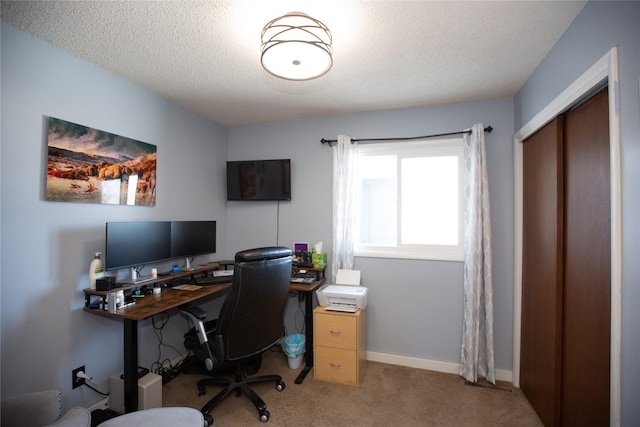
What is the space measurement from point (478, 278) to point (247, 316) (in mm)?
1954

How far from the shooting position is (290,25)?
4.39 feet

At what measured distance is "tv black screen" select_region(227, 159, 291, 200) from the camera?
9.96ft

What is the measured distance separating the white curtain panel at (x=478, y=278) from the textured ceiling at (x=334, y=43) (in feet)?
2.25

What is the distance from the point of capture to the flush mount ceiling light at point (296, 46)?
4.40ft

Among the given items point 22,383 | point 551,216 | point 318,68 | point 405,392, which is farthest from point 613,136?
point 22,383

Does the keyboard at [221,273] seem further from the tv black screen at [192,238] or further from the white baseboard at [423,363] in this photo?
the white baseboard at [423,363]

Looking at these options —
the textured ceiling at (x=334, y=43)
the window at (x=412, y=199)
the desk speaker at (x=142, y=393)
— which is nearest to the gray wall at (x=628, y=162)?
the textured ceiling at (x=334, y=43)

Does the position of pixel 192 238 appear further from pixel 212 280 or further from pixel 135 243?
pixel 135 243

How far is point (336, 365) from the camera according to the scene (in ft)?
7.82

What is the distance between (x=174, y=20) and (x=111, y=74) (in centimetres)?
97

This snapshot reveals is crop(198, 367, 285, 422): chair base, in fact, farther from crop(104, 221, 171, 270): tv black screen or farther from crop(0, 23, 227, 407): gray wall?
crop(104, 221, 171, 270): tv black screen

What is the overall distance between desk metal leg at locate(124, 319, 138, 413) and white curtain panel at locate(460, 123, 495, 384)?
2.58m

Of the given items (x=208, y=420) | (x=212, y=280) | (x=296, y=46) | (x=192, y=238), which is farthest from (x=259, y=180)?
(x=208, y=420)

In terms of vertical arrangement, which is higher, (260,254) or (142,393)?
(260,254)
